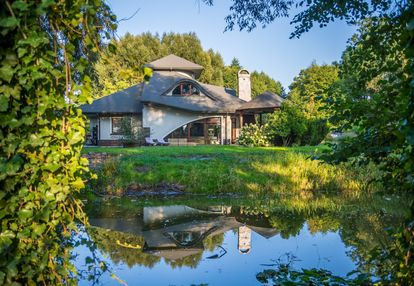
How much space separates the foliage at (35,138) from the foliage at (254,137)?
20577 millimetres

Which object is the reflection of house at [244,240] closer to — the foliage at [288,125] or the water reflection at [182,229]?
the water reflection at [182,229]

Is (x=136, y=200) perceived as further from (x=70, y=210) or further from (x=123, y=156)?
(x=70, y=210)

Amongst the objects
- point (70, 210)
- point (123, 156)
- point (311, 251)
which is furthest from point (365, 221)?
point (123, 156)

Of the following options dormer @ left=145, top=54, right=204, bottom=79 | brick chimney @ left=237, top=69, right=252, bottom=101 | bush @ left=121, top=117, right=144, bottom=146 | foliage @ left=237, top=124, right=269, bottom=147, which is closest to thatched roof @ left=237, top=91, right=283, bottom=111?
foliage @ left=237, top=124, right=269, bottom=147

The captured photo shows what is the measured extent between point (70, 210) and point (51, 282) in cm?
44

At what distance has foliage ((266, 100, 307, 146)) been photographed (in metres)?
22.1

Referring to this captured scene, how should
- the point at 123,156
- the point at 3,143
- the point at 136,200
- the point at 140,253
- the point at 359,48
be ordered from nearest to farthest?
the point at 3,143 → the point at 359,48 → the point at 140,253 → the point at 136,200 → the point at 123,156

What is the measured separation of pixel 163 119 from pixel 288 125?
31.9 feet

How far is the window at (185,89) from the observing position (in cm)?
2978

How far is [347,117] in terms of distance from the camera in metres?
4.05

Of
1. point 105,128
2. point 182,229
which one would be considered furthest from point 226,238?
point 105,128

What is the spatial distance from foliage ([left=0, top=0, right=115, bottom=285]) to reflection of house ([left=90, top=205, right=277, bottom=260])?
4.36 meters

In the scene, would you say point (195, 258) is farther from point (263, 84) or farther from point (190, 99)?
point (263, 84)

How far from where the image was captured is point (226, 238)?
25.4 feet
